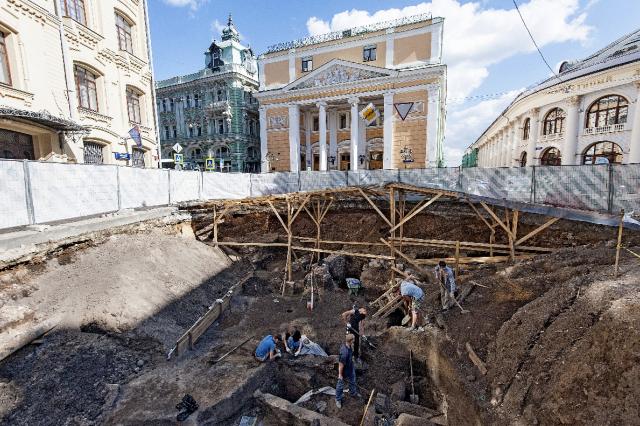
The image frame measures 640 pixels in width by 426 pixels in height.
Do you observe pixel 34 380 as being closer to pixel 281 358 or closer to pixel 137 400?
pixel 137 400

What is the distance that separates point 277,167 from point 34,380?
24493 mm

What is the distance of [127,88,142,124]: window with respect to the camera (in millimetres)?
17391

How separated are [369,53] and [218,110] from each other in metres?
16.4

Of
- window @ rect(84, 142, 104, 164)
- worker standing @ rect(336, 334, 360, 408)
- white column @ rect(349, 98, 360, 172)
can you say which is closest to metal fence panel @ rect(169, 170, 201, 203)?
window @ rect(84, 142, 104, 164)

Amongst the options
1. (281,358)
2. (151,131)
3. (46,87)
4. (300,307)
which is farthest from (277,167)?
(281,358)

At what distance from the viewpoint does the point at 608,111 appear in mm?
20562

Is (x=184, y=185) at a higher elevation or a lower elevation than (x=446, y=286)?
higher

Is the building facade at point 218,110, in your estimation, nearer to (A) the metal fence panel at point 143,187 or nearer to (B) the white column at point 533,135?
(A) the metal fence panel at point 143,187

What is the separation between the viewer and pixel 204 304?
31.2ft

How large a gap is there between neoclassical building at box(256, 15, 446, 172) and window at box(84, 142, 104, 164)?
14.8 metres

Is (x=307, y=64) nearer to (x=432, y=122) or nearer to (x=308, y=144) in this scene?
(x=308, y=144)

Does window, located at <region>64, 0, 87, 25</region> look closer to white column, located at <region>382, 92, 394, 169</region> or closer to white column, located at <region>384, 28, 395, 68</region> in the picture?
white column, located at <region>382, 92, 394, 169</region>

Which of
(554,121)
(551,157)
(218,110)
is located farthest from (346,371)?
(218,110)

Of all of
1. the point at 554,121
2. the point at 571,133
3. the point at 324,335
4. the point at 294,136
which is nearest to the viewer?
the point at 324,335
